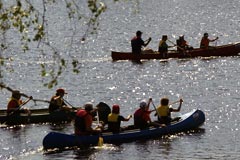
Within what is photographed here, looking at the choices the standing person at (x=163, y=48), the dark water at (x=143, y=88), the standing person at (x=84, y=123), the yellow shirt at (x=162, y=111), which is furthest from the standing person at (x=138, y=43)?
the standing person at (x=84, y=123)

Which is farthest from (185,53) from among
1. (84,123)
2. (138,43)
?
(84,123)

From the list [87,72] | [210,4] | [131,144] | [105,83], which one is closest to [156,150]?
[131,144]

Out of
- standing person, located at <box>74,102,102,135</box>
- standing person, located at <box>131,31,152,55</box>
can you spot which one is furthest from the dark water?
standing person, located at <box>131,31,152,55</box>

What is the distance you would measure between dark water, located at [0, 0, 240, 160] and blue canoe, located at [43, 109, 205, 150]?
0.90 feet

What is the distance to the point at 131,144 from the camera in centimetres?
2836

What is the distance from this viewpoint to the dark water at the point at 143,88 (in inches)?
1081

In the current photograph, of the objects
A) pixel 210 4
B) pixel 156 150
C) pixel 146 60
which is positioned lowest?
pixel 156 150

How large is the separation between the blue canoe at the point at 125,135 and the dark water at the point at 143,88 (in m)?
0.27

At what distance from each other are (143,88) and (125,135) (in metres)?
12.8

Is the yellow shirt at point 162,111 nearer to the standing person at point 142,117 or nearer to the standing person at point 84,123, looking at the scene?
the standing person at point 142,117

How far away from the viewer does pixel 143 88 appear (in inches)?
1617

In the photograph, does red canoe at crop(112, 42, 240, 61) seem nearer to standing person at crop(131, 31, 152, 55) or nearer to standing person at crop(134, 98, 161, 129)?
standing person at crop(131, 31, 152, 55)

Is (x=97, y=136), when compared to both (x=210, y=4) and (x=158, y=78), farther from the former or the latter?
(x=210, y=4)

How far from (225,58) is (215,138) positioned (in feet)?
71.0
